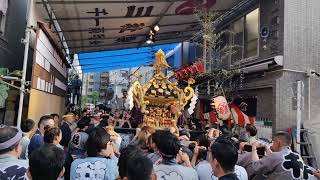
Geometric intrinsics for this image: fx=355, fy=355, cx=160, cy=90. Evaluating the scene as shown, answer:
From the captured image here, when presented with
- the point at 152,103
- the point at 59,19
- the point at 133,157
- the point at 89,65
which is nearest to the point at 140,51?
the point at 89,65

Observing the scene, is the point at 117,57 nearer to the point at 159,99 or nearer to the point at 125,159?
the point at 159,99

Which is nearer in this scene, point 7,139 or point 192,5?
point 7,139

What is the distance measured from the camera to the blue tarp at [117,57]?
64.4ft

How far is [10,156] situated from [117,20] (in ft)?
32.8

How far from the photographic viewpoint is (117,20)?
505 inches

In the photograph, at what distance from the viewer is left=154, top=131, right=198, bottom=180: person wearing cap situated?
12.0 feet

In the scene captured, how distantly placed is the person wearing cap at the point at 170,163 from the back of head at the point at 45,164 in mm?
1209

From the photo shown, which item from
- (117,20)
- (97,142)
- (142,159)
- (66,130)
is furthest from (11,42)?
(142,159)

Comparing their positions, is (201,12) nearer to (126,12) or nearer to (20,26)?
→ (126,12)

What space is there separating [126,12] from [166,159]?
8.84 metres

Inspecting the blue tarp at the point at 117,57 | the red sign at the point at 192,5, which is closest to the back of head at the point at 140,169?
the red sign at the point at 192,5

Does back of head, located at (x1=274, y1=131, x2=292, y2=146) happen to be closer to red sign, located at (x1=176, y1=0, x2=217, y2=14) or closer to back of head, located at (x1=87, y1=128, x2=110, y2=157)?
back of head, located at (x1=87, y1=128, x2=110, y2=157)

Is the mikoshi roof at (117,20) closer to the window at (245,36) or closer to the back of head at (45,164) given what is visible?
the window at (245,36)

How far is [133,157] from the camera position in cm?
288
